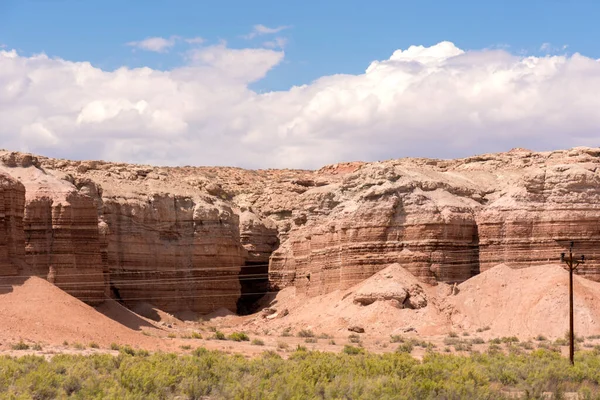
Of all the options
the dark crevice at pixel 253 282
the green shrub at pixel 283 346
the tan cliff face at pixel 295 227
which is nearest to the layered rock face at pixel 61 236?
the tan cliff face at pixel 295 227

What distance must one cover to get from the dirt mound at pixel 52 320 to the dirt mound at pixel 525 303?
16.6 meters

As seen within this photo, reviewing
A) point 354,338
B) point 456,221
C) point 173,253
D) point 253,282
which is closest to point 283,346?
point 354,338

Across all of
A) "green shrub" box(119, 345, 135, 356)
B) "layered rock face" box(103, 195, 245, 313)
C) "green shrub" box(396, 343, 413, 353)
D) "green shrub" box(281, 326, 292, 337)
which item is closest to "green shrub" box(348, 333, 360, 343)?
"green shrub" box(281, 326, 292, 337)

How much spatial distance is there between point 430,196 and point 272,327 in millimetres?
10889

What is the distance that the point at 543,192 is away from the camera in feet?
193

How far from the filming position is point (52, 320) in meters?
46.5

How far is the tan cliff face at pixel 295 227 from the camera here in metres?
54.7

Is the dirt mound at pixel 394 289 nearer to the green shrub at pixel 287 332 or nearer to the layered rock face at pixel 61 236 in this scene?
the green shrub at pixel 287 332

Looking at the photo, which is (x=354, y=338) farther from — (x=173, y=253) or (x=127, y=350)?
(x=173, y=253)

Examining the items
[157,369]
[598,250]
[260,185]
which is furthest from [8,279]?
[260,185]

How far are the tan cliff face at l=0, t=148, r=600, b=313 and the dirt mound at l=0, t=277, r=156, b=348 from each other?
69.2 inches

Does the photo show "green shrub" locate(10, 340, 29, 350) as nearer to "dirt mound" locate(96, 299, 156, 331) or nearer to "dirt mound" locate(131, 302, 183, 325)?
"dirt mound" locate(96, 299, 156, 331)

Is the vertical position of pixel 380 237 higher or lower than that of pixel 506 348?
higher

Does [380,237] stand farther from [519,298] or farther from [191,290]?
[191,290]
